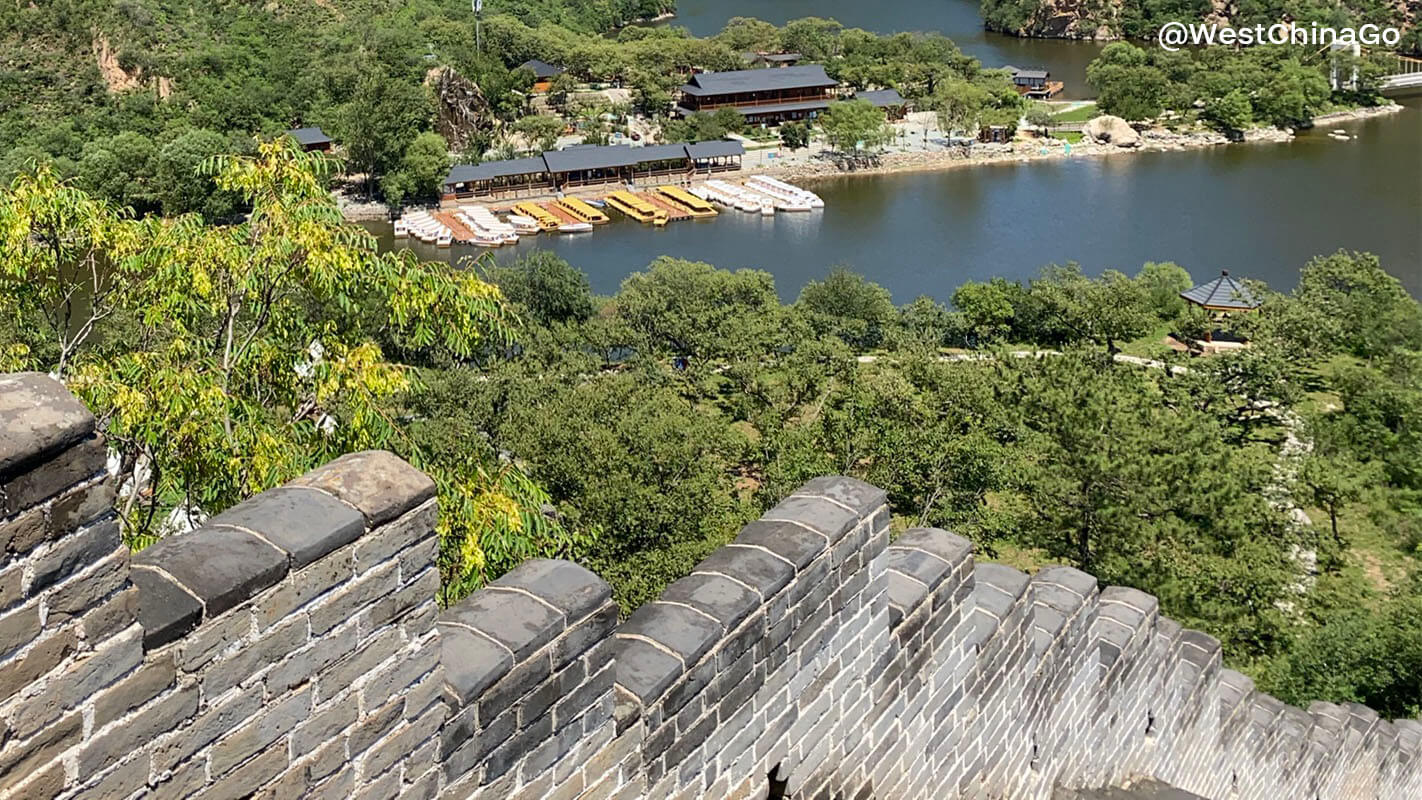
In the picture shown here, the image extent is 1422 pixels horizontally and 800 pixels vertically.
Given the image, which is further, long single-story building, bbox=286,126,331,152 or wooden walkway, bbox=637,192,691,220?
long single-story building, bbox=286,126,331,152

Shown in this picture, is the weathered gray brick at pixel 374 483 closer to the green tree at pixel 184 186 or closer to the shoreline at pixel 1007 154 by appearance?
the green tree at pixel 184 186

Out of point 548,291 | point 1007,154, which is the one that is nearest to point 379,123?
point 548,291

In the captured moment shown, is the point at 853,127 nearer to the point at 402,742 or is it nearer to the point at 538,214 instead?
the point at 538,214

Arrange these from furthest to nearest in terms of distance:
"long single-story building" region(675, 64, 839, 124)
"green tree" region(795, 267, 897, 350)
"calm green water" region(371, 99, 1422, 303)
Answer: "long single-story building" region(675, 64, 839, 124) < "calm green water" region(371, 99, 1422, 303) < "green tree" region(795, 267, 897, 350)

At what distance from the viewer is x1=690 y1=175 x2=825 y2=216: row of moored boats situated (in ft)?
183

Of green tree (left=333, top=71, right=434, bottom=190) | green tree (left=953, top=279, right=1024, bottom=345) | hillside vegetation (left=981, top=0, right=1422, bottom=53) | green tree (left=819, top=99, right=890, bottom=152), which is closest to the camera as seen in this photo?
green tree (left=953, top=279, right=1024, bottom=345)

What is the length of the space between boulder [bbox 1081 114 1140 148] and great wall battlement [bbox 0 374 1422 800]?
64665 mm

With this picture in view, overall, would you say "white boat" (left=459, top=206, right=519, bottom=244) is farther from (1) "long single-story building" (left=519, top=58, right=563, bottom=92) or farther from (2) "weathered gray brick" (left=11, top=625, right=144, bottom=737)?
(2) "weathered gray brick" (left=11, top=625, right=144, bottom=737)

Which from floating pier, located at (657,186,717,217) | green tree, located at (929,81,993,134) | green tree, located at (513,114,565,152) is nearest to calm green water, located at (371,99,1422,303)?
floating pier, located at (657,186,717,217)

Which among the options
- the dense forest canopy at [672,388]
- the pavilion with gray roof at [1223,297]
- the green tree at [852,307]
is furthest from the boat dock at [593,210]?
the pavilion with gray roof at [1223,297]

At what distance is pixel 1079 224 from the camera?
174ft

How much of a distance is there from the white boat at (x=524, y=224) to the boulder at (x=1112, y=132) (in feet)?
105

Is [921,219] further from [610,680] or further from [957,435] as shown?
[610,680]

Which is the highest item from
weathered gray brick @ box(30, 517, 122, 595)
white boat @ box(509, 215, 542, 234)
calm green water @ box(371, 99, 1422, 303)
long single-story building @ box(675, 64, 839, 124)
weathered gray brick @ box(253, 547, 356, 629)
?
weathered gray brick @ box(30, 517, 122, 595)
